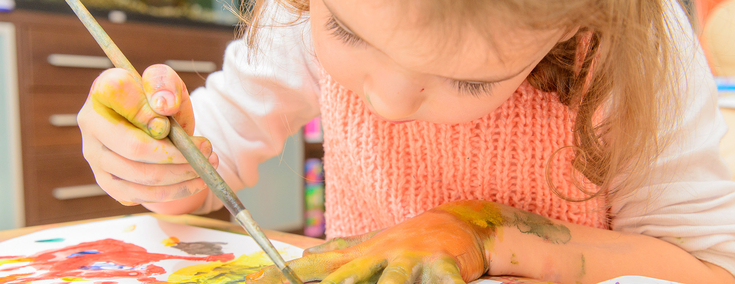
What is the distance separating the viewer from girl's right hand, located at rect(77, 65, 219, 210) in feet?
1.24

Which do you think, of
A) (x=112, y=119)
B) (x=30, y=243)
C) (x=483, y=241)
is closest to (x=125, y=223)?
(x=30, y=243)

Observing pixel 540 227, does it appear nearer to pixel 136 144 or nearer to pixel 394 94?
pixel 394 94

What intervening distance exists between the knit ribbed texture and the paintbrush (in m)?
0.25

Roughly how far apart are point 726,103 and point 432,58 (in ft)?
3.56

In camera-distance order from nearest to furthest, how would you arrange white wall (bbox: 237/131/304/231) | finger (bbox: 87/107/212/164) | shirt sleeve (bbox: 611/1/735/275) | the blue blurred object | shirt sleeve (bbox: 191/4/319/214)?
1. finger (bbox: 87/107/212/164)
2. shirt sleeve (bbox: 611/1/735/275)
3. shirt sleeve (bbox: 191/4/319/214)
4. the blue blurred object
5. white wall (bbox: 237/131/304/231)

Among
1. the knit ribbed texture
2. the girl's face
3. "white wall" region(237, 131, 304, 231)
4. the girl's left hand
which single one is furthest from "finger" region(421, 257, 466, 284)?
"white wall" region(237, 131, 304, 231)

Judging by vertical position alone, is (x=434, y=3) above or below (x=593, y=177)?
above

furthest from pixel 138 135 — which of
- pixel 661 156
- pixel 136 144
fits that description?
pixel 661 156

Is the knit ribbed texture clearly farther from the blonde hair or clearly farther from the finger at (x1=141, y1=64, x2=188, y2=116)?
the finger at (x1=141, y1=64, x2=188, y2=116)

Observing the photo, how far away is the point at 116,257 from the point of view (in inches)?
18.9

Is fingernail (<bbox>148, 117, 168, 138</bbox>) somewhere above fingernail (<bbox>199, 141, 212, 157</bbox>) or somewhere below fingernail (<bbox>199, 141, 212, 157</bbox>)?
above

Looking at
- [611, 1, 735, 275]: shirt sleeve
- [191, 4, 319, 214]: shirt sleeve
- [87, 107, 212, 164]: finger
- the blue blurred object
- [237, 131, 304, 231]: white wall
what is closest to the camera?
[87, 107, 212, 164]: finger

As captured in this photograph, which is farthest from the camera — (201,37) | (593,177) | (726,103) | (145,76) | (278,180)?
(278,180)

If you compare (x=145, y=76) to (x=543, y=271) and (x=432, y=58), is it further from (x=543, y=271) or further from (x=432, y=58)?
(x=543, y=271)
